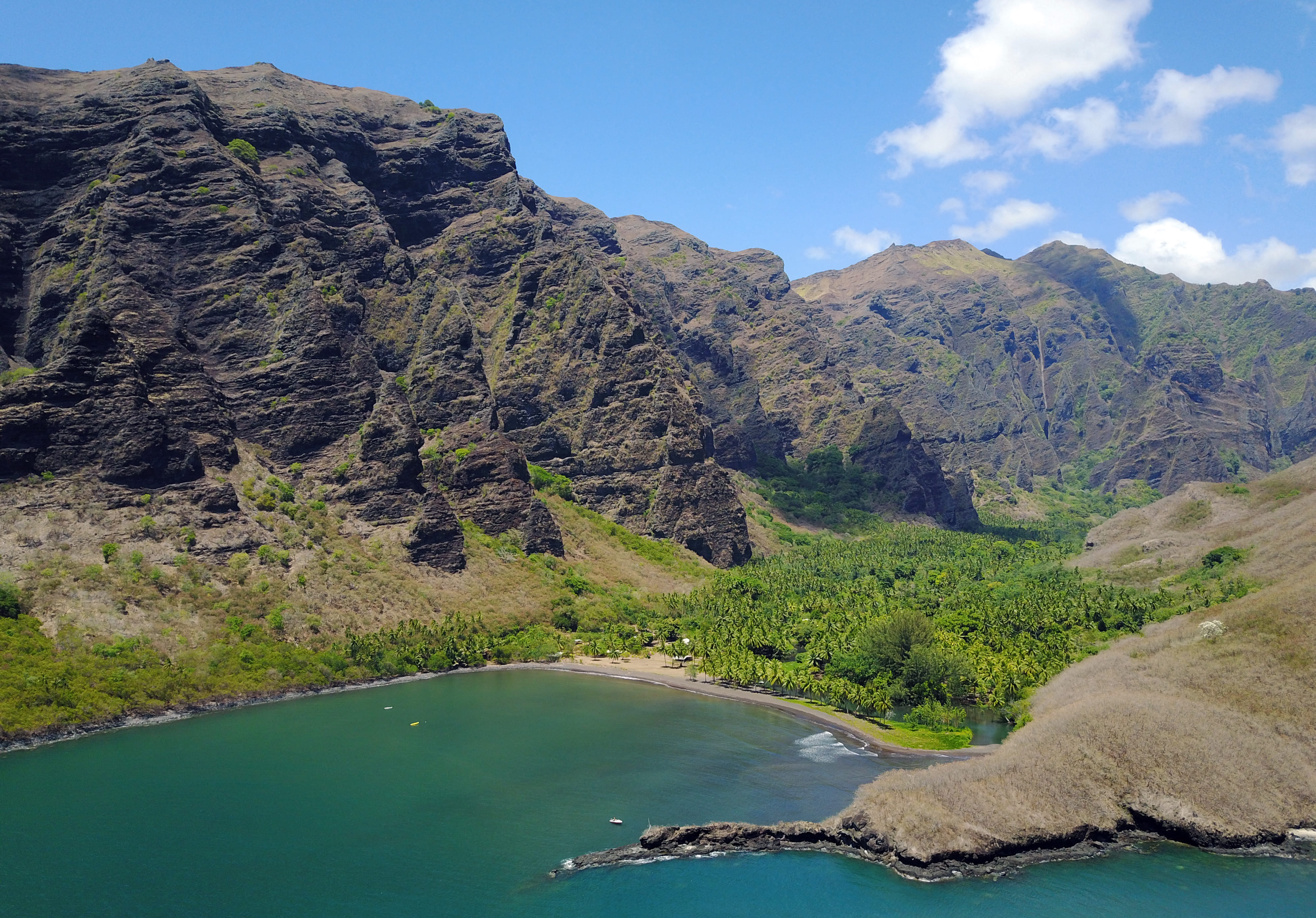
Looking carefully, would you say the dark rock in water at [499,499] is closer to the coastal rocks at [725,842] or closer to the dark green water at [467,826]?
the dark green water at [467,826]

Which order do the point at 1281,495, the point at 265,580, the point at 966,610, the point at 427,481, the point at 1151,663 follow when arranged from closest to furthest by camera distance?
the point at 1151,663
the point at 265,580
the point at 966,610
the point at 1281,495
the point at 427,481

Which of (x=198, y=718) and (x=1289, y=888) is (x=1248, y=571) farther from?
(x=198, y=718)

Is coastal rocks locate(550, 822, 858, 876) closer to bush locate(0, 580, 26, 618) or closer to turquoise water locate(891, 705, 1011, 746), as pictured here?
turquoise water locate(891, 705, 1011, 746)

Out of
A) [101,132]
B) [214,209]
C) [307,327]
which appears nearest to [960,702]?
[307,327]

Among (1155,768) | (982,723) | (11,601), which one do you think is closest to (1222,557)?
(982,723)

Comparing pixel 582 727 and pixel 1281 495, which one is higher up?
pixel 1281 495

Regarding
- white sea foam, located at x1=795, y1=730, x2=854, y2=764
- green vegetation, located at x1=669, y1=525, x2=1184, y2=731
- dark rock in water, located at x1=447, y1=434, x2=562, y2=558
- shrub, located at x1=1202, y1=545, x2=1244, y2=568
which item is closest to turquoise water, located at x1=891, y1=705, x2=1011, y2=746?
green vegetation, located at x1=669, y1=525, x2=1184, y2=731

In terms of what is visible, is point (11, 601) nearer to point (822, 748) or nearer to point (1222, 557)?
point (822, 748)

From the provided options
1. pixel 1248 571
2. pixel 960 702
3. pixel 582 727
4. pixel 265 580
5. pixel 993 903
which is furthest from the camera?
pixel 265 580
